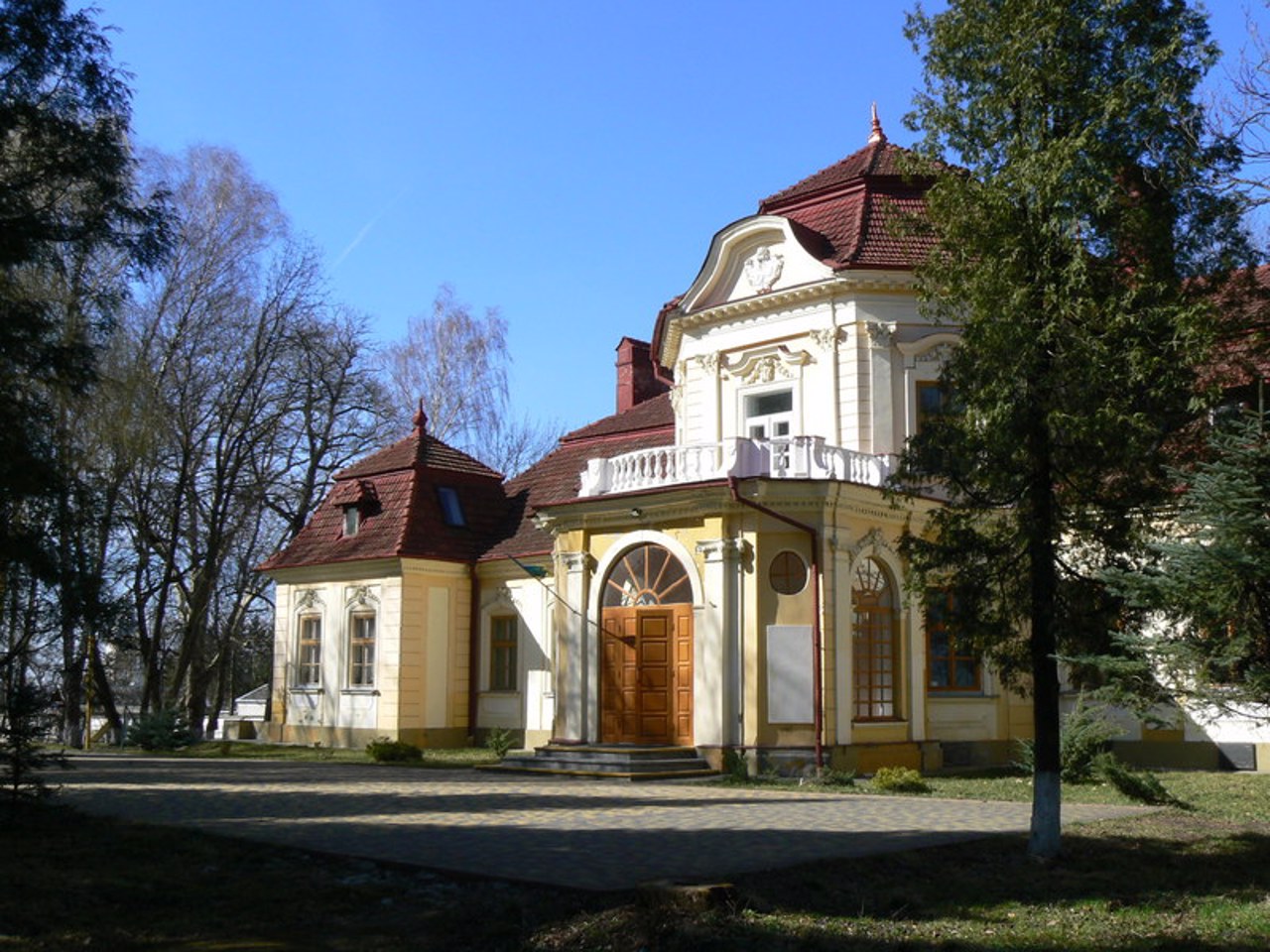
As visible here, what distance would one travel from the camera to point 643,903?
775 centimetres

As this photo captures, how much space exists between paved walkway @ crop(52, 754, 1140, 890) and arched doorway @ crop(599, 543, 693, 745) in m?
2.23

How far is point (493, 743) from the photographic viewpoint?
2252 cm

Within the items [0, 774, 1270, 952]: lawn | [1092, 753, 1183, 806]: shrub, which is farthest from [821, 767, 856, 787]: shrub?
[0, 774, 1270, 952]: lawn

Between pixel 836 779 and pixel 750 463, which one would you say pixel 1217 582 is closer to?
pixel 836 779

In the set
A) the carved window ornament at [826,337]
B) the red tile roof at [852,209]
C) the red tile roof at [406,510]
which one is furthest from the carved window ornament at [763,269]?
the red tile roof at [406,510]

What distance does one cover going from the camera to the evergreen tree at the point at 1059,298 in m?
10.4

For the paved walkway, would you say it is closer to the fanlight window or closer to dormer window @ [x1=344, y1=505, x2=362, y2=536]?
the fanlight window

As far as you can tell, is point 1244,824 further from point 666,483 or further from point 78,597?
point 78,597

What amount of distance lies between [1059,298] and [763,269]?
12.4 metres

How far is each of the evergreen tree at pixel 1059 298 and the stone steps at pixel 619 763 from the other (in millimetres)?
7971

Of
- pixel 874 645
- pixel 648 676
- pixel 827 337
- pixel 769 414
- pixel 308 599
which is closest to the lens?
pixel 874 645

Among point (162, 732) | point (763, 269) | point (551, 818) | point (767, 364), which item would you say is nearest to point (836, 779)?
point (551, 818)

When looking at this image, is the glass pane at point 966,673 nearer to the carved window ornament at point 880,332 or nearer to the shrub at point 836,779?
the shrub at point 836,779

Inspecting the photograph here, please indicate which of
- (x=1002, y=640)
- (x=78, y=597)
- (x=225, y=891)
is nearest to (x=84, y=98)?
(x=78, y=597)
